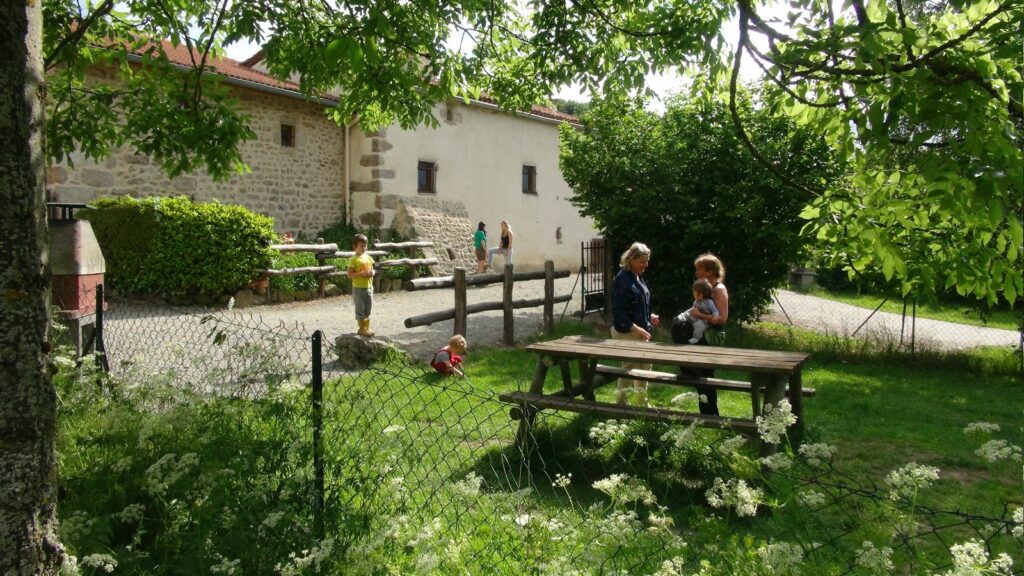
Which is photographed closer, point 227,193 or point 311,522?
point 311,522

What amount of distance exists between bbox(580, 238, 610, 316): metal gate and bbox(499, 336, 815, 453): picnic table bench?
21.3ft

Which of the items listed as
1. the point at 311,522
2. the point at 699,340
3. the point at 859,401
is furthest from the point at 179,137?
the point at 859,401

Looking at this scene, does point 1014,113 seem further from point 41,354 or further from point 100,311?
point 100,311

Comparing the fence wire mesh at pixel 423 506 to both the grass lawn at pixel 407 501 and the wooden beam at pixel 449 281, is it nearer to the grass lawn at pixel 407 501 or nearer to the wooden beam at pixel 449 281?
the grass lawn at pixel 407 501

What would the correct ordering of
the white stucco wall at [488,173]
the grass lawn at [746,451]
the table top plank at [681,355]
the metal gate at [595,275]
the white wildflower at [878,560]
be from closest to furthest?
the white wildflower at [878,560] → the grass lawn at [746,451] → the table top plank at [681,355] → the metal gate at [595,275] → the white stucco wall at [488,173]

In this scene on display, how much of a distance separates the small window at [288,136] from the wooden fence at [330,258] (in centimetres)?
248

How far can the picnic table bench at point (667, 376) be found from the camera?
15.5 ft

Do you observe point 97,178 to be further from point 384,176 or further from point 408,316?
point 384,176

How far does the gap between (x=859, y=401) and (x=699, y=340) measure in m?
2.51

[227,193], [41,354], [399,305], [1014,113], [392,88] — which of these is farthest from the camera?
[227,193]

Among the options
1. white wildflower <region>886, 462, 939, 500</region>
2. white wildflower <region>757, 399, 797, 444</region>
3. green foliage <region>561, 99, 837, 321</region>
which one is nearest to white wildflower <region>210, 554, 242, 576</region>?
white wildflower <region>757, 399, 797, 444</region>

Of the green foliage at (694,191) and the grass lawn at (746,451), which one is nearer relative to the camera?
the grass lawn at (746,451)

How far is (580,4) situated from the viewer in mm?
6375

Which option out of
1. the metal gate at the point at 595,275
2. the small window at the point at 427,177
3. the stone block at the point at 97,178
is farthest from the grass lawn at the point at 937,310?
the stone block at the point at 97,178
